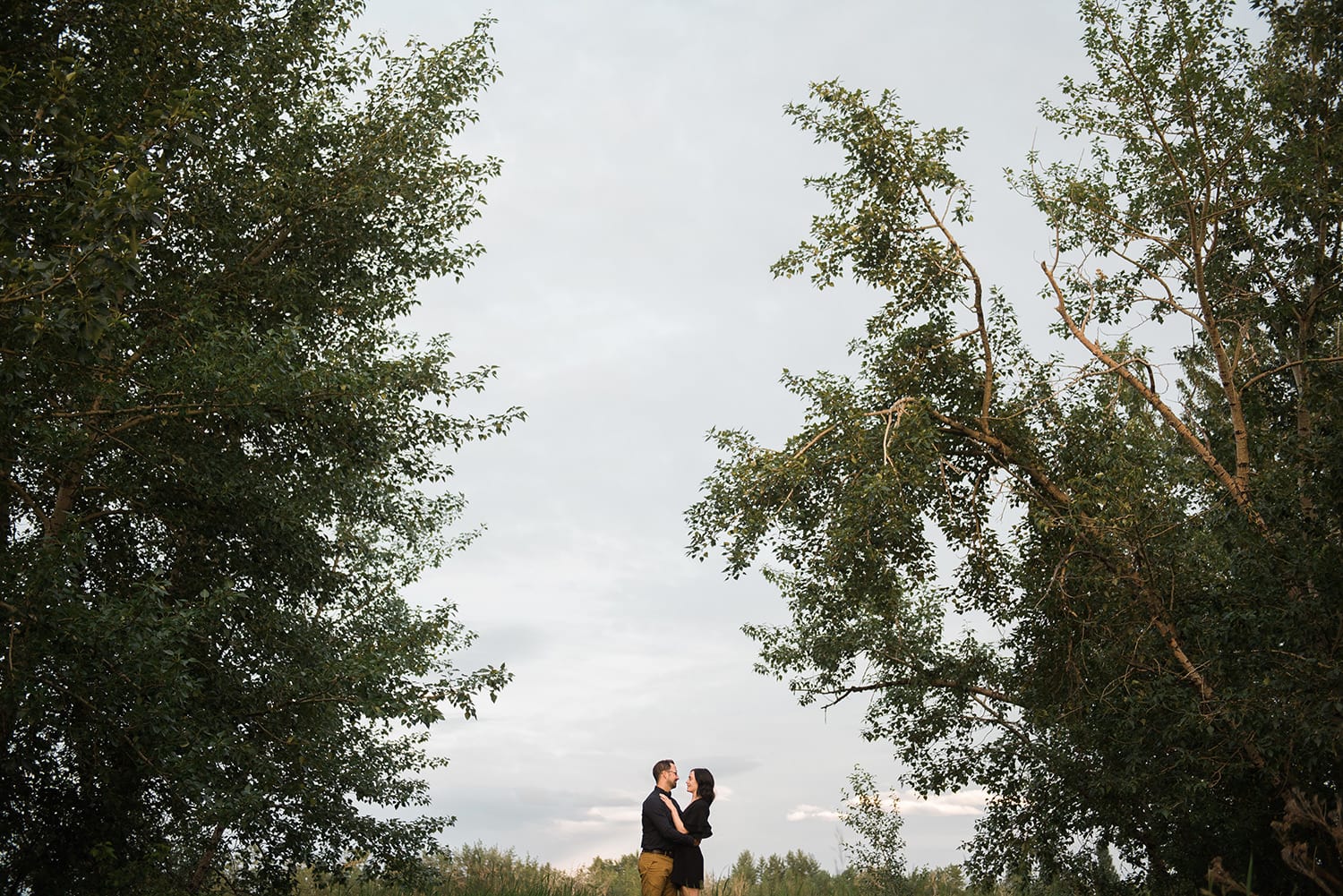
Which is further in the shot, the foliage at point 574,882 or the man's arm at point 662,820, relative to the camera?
the foliage at point 574,882

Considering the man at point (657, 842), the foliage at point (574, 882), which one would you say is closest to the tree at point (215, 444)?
the foliage at point (574, 882)

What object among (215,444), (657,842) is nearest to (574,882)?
(657,842)

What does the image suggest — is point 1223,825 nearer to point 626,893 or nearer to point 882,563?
point 882,563

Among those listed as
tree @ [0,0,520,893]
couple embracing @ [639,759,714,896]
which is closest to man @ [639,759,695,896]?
couple embracing @ [639,759,714,896]

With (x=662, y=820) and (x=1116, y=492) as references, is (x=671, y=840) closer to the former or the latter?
(x=662, y=820)

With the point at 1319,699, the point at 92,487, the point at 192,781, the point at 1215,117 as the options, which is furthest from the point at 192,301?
the point at 1215,117

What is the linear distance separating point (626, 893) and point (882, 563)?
737 centimetres

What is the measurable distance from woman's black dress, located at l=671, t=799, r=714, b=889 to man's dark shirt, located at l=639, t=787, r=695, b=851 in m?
0.13

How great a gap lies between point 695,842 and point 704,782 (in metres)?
0.62

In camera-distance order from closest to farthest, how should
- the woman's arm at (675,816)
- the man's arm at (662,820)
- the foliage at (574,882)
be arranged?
the man's arm at (662,820), the woman's arm at (675,816), the foliage at (574,882)

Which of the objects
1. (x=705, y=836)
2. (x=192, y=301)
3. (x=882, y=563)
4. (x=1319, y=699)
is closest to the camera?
(x=705, y=836)

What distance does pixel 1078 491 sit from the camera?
15734 millimetres

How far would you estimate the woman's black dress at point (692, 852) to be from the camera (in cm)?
1150

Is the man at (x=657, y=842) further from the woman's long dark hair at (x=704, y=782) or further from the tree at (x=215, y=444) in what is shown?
the tree at (x=215, y=444)
